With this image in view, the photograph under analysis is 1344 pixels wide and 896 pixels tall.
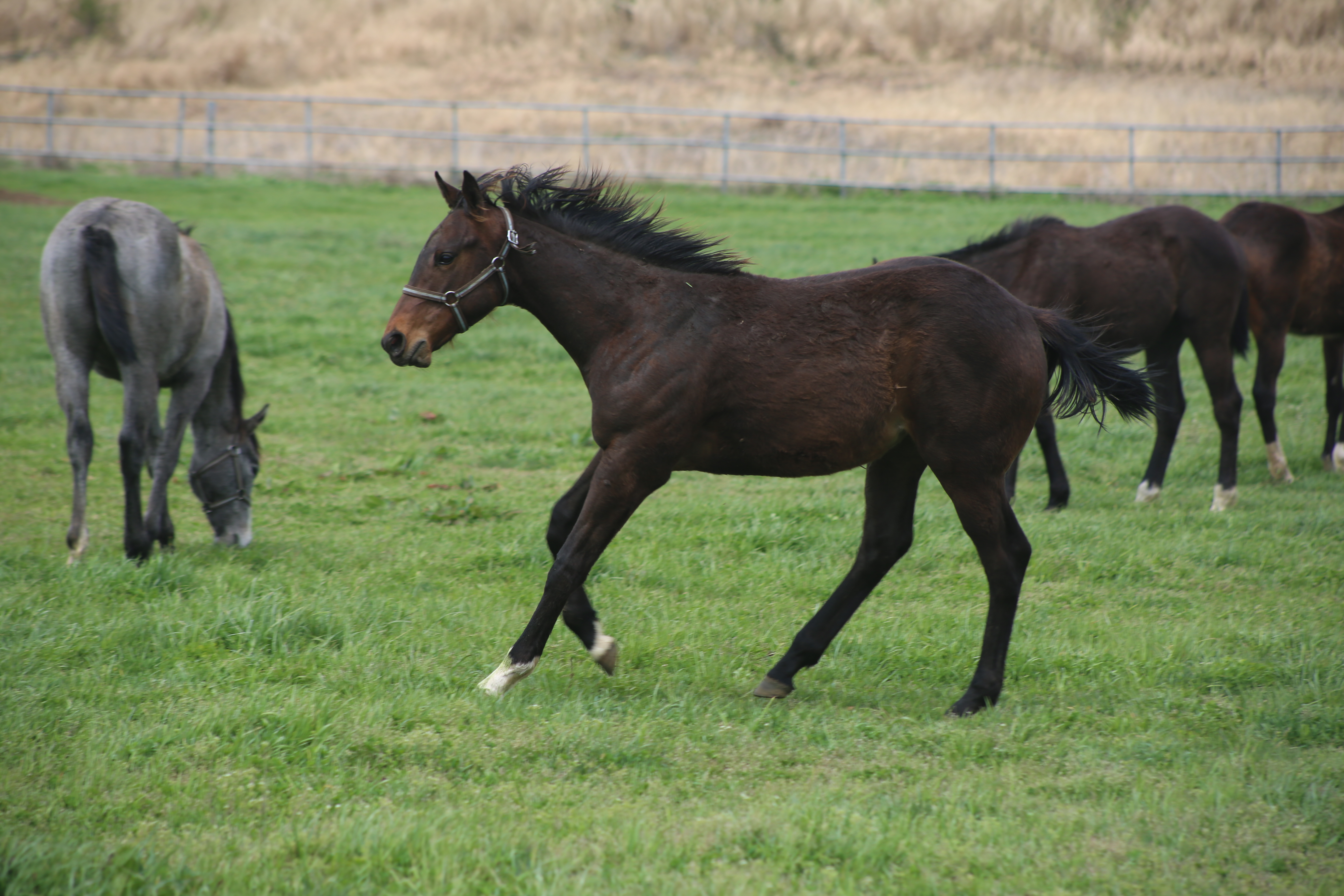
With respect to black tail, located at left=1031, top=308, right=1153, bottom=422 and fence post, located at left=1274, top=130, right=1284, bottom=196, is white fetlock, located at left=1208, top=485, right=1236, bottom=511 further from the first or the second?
fence post, located at left=1274, top=130, right=1284, bottom=196

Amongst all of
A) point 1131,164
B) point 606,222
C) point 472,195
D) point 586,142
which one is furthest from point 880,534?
point 1131,164

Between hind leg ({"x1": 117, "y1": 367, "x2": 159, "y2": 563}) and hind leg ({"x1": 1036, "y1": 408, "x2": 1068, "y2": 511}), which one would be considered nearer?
hind leg ({"x1": 117, "y1": 367, "x2": 159, "y2": 563})

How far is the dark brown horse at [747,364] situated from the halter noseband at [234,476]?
2.95 metres

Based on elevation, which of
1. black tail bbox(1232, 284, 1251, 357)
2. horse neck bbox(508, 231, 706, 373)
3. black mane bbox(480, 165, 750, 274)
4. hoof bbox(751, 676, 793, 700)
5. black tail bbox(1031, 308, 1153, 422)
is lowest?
hoof bbox(751, 676, 793, 700)

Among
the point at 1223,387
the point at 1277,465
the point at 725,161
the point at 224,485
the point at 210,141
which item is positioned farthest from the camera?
the point at 210,141

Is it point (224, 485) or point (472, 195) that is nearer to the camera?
point (472, 195)

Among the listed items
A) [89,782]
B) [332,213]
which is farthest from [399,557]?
[332,213]

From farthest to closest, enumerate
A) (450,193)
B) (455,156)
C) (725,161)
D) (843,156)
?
(455,156)
(725,161)
(843,156)
(450,193)

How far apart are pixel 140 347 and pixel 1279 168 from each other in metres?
25.2

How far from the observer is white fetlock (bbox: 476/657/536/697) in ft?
14.5

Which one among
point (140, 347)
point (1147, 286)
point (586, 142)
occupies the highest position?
point (586, 142)

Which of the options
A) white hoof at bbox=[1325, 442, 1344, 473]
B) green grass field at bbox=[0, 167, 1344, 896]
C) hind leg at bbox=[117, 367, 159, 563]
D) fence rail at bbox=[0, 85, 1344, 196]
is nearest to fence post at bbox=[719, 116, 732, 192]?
fence rail at bbox=[0, 85, 1344, 196]

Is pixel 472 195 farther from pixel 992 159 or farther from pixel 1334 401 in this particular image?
pixel 992 159

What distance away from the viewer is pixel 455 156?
26.8 metres
